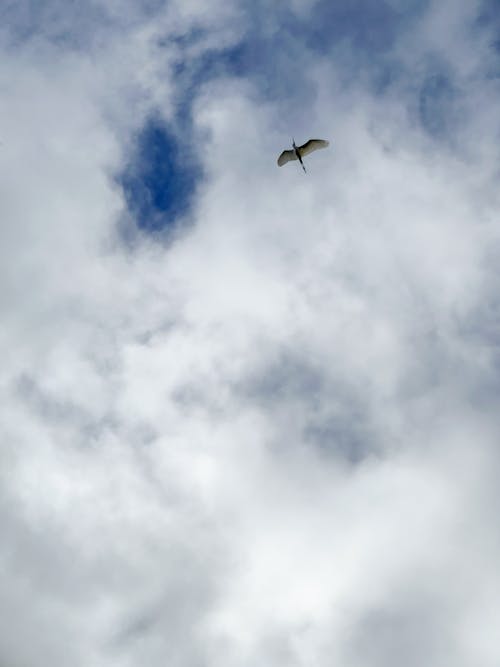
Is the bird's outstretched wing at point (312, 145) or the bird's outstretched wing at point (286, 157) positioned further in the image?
the bird's outstretched wing at point (286, 157)

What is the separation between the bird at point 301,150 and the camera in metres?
134

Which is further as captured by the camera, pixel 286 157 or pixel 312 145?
pixel 286 157

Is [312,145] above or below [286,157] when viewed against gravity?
below

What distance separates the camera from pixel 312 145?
Result: 135 meters

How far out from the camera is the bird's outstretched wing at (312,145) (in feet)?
440

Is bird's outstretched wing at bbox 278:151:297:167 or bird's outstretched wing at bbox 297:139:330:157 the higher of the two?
bird's outstretched wing at bbox 278:151:297:167

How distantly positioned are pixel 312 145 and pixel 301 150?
95.4 inches

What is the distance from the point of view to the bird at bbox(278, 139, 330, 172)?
441ft

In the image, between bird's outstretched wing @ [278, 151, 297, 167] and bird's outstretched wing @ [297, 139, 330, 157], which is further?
bird's outstretched wing @ [278, 151, 297, 167]

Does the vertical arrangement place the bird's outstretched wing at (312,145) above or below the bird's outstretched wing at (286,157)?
below

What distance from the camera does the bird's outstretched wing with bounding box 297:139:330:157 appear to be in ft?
440

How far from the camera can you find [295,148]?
13475 centimetres

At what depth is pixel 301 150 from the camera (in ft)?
448
